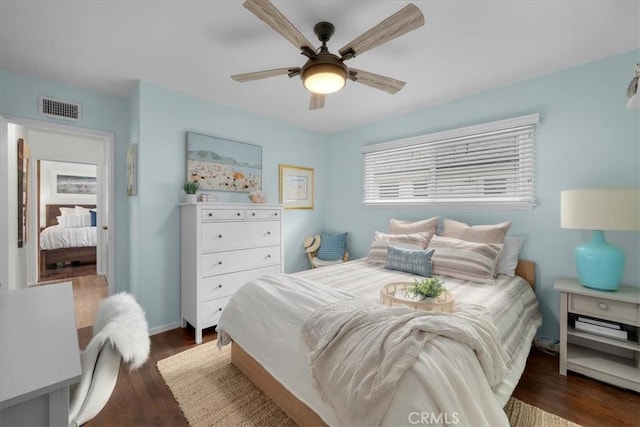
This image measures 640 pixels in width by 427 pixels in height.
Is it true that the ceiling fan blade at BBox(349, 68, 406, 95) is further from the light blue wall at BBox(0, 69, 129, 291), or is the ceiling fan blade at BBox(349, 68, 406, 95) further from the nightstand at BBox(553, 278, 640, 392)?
the light blue wall at BBox(0, 69, 129, 291)

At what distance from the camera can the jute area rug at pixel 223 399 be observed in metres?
1.56

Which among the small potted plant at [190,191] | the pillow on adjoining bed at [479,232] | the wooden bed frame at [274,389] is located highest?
the small potted plant at [190,191]

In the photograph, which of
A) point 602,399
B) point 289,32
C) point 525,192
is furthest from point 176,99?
point 602,399

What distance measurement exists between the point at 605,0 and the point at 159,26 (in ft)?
9.11

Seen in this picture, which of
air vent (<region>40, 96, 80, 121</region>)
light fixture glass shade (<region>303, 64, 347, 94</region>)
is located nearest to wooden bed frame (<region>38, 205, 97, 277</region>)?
A: air vent (<region>40, 96, 80, 121</region>)

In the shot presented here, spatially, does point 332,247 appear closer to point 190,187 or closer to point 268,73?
point 190,187

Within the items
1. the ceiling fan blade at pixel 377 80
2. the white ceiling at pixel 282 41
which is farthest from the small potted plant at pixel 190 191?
the ceiling fan blade at pixel 377 80

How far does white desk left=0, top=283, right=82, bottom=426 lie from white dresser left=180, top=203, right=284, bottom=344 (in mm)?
1503

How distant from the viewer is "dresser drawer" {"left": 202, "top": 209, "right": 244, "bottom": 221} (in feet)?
8.50

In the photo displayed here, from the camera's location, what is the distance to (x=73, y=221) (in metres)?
5.89

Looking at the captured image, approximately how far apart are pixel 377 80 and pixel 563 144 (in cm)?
180

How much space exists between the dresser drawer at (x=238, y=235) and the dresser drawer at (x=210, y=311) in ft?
1.72

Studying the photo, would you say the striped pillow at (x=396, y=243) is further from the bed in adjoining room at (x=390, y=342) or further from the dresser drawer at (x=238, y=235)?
the dresser drawer at (x=238, y=235)

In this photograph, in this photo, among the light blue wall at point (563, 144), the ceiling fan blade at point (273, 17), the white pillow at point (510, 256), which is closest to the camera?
the ceiling fan blade at point (273, 17)
